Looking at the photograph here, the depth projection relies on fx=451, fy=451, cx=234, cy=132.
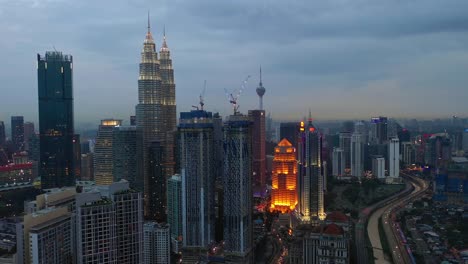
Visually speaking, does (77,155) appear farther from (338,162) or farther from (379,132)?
(379,132)

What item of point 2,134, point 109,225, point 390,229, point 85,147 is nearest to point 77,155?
point 85,147

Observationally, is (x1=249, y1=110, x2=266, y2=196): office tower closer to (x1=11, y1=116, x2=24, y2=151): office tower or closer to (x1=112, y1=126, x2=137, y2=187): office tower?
(x1=112, y1=126, x2=137, y2=187): office tower

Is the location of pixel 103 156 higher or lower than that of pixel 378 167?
higher

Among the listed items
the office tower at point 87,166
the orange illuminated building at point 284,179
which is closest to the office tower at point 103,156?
the office tower at point 87,166

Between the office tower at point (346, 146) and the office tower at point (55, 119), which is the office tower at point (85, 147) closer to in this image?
the office tower at point (55, 119)

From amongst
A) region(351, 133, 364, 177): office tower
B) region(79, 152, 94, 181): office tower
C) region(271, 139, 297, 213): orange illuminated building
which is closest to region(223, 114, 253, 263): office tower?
region(271, 139, 297, 213): orange illuminated building

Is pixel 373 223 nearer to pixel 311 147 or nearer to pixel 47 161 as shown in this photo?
pixel 311 147

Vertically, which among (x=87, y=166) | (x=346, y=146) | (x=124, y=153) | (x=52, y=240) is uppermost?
(x=124, y=153)
